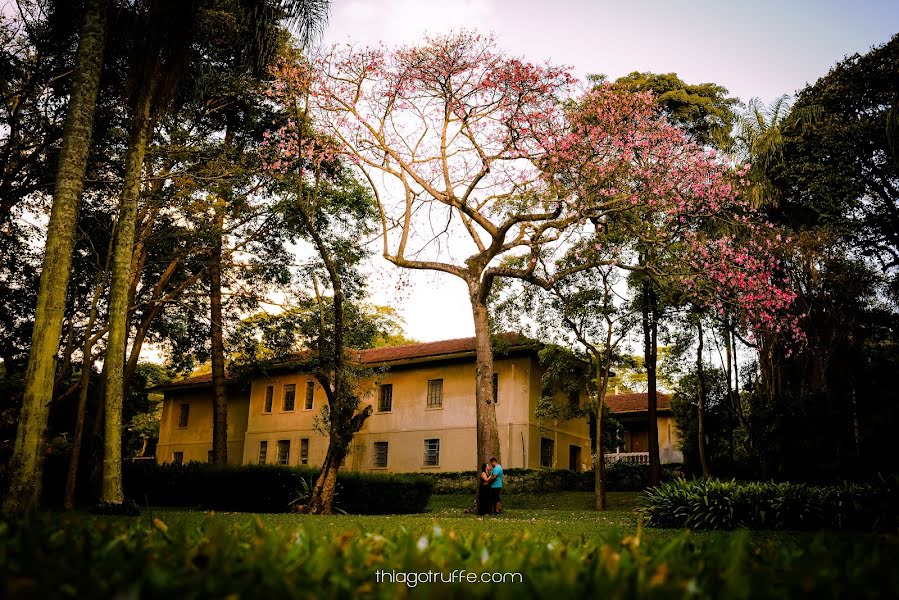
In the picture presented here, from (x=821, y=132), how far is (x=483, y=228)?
13724mm

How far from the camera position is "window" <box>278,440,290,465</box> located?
3716 centimetres

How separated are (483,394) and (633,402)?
21.4 meters

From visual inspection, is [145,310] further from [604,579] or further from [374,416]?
[604,579]

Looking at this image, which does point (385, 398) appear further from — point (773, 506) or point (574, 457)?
point (773, 506)

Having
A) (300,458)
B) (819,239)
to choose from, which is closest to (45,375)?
(819,239)

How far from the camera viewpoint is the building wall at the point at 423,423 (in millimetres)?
30953

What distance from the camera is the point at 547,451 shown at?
106 ft

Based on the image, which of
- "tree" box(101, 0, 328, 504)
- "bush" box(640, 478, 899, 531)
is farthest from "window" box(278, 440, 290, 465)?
"bush" box(640, 478, 899, 531)

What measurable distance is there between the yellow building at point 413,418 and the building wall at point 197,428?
0.26ft

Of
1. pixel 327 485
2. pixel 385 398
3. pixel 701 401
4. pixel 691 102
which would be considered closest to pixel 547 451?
pixel 385 398

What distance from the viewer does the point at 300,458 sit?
36531mm

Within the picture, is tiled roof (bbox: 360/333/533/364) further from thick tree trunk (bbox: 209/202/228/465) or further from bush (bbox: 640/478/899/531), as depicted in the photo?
bush (bbox: 640/478/899/531)

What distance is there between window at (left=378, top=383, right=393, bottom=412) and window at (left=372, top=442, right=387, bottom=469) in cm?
186

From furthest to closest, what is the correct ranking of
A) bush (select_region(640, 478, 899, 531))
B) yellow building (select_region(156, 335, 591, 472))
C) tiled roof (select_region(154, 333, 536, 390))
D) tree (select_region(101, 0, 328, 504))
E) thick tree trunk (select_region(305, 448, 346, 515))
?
tiled roof (select_region(154, 333, 536, 390)) → yellow building (select_region(156, 335, 591, 472)) → thick tree trunk (select_region(305, 448, 346, 515)) → tree (select_region(101, 0, 328, 504)) → bush (select_region(640, 478, 899, 531))
